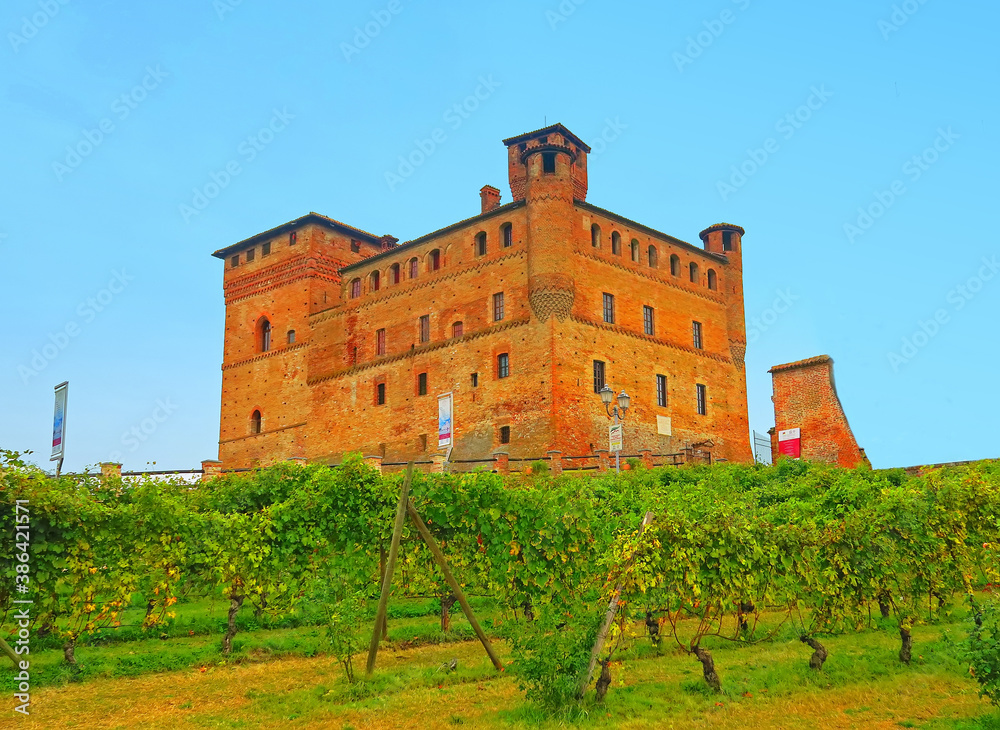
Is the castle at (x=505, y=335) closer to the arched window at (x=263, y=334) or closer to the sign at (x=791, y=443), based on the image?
the arched window at (x=263, y=334)

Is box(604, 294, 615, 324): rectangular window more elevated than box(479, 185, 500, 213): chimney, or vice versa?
box(479, 185, 500, 213): chimney

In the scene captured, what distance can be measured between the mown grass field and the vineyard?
0.19 metres

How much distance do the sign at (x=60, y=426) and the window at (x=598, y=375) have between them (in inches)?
685

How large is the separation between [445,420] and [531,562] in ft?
69.9

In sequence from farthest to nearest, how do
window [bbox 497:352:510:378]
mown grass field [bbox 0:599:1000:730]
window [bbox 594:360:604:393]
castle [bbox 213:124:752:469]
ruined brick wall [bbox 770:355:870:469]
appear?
window [bbox 497:352:510:378], window [bbox 594:360:604:393], castle [bbox 213:124:752:469], ruined brick wall [bbox 770:355:870:469], mown grass field [bbox 0:599:1000:730]

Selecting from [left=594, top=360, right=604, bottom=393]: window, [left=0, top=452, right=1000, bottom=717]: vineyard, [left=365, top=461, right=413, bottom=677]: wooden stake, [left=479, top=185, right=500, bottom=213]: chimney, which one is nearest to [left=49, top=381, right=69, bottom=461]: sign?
[left=0, top=452, right=1000, bottom=717]: vineyard

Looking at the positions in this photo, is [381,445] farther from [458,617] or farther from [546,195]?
[458,617]

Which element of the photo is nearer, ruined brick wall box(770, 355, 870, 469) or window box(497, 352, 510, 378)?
ruined brick wall box(770, 355, 870, 469)

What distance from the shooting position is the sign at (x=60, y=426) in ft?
65.6

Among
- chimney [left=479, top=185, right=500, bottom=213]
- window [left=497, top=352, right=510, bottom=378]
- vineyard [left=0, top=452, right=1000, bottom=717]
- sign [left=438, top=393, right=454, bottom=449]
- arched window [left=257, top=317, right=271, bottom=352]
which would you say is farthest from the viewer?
arched window [left=257, top=317, right=271, bottom=352]

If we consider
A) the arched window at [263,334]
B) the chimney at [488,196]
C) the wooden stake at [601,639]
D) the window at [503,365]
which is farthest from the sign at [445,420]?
the wooden stake at [601,639]

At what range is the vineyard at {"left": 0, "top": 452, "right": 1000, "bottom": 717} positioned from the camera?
956cm

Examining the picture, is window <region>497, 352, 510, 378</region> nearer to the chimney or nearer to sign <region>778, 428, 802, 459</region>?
the chimney

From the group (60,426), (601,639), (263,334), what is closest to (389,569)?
(601,639)
